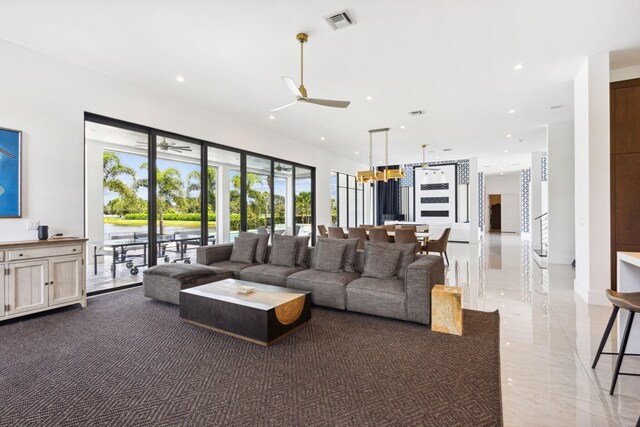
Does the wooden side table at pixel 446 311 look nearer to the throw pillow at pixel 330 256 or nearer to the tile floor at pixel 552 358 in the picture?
the tile floor at pixel 552 358

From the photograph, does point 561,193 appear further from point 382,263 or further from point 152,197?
point 152,197

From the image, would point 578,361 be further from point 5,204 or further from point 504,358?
point 5,204

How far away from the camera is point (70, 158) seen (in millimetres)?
4434

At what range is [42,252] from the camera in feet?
12.3

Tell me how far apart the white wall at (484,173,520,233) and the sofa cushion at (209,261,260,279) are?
16.4 m

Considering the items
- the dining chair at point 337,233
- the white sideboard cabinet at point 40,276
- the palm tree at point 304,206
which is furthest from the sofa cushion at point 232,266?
the palm tree at point 304,206

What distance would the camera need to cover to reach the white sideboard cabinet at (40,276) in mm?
3490

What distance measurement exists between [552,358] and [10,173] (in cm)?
622

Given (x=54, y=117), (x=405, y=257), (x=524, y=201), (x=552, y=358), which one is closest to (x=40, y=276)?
(x=54, y=117)

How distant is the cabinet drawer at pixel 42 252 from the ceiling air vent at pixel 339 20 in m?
4.17

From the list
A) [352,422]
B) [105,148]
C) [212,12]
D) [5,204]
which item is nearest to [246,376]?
[352,422]

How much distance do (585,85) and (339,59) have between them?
3.58 meters

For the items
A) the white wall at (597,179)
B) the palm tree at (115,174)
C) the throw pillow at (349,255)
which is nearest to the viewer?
the white wall at (597,179)

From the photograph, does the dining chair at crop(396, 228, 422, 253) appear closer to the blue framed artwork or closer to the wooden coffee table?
the wooden coffee table
